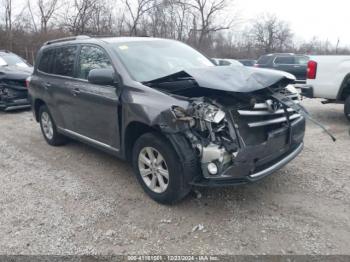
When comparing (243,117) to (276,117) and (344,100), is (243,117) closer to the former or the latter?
(276,117)

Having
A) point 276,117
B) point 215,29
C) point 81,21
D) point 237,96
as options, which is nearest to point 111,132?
point 237,96

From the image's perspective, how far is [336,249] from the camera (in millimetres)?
2727

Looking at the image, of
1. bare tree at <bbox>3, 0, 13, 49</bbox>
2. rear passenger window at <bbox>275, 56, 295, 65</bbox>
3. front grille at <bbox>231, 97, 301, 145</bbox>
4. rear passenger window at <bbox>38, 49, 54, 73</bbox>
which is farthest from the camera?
bare tree at <bbox>3, 0, 13, 49</bbox>

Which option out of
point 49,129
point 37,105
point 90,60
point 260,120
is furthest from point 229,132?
point 37,105

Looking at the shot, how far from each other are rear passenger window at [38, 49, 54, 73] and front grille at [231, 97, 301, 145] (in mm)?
3694

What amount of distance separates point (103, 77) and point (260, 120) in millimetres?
1837

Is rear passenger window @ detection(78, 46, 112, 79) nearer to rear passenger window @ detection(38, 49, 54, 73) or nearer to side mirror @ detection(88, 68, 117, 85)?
side mirror @ detection(88, 68, 117, 85)

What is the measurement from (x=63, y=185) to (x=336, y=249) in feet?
10.4

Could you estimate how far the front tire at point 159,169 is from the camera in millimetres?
3172

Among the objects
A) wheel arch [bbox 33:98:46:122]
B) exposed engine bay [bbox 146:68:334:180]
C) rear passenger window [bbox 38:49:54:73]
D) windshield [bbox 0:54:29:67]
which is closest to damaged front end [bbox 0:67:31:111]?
windshield [bbox 0:54:29:67]

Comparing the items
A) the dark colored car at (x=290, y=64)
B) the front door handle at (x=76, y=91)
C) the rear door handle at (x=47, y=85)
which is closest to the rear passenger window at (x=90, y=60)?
the front door handle at (x=76, y=91)

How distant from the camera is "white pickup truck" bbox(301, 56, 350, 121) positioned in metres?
6.59

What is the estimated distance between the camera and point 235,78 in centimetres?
324

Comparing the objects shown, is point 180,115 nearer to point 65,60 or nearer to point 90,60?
point 90,60
